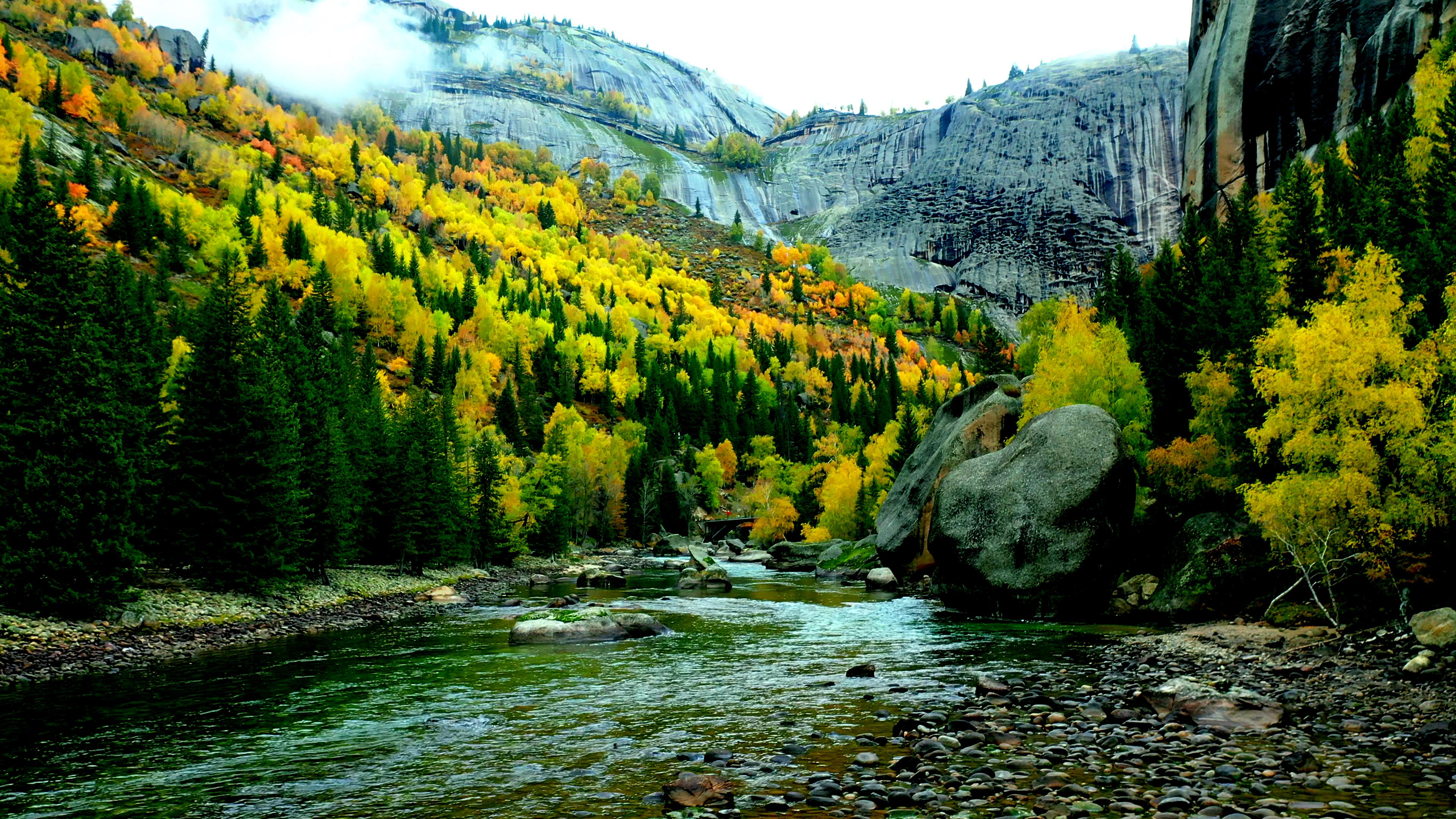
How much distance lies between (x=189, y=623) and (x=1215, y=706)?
3442 centimetres

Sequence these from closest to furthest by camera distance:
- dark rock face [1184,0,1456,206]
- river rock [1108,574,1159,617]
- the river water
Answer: the river water → river rock [1108,574,1159,617] → dark rock face [1184,0,1456,206]

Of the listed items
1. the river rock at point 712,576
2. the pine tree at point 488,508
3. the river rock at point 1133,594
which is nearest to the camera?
the river rock at point 1133,594

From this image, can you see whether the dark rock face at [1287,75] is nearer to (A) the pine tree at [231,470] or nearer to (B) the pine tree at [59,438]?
(A) the pine tree at [231,470]

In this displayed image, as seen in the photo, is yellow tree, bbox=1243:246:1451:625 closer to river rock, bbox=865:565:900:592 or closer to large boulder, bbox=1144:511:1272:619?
large boulder, bbox=1144:511:1272:619

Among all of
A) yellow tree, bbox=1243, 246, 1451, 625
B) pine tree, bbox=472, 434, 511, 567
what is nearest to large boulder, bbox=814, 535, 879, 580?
pine tree, bbox=472, 434, 511, 567

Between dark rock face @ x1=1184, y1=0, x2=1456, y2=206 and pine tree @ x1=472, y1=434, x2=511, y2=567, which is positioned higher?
dark rock face @ x1=1184, y1=0, x2=1456, y2=206

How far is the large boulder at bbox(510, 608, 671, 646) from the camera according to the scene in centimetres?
2803

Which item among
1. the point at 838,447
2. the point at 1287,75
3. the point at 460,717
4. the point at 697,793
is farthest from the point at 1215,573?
the point at 838,447

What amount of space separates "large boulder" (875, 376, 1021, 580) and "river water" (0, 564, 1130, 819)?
14.8 metres

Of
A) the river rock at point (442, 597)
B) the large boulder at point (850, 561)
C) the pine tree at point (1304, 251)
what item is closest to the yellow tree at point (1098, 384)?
the pine tree at point (1304, 251)

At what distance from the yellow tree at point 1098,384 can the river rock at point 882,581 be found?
494 inches

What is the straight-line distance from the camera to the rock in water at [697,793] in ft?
34.4

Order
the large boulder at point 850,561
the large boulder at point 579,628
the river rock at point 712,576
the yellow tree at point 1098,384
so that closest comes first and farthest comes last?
the large boulder at point 579,628 → the yellow tree at point 1098,384 → the river rock at point 712,576 → the large boulder at point 850,561

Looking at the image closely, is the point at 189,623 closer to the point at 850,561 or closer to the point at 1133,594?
the point at 1133,594
